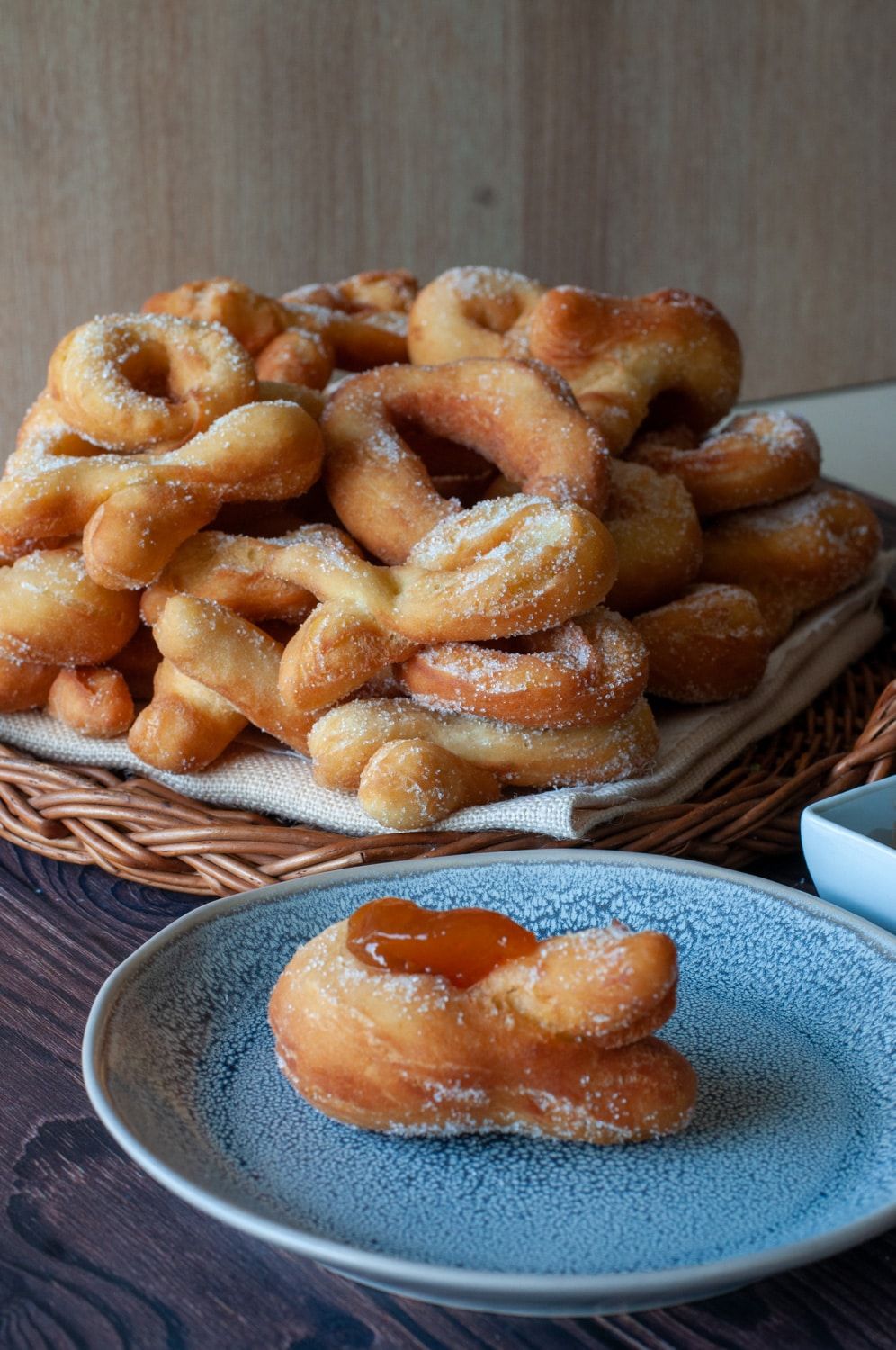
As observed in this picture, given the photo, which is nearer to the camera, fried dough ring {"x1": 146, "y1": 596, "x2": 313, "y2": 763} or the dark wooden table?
the dark wooden table

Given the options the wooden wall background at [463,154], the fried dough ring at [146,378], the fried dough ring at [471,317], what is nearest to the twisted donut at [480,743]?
the fried dough ring at [146,378]

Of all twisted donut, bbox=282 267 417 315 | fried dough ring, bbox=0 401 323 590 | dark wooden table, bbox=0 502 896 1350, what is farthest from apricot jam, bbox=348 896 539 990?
twisted donut, bbox=282 267 417 315

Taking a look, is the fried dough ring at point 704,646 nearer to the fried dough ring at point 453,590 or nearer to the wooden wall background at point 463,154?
the fried dough ring at point 453,590

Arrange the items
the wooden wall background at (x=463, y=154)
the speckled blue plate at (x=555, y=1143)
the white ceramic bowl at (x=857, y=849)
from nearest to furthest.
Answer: the speckled blue plate at (x=555, y=1143) < the white ceramic bowl at (x=857, y=849) < the wooden wall background at (x=463, y=154)

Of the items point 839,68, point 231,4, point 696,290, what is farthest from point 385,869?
point 839,68

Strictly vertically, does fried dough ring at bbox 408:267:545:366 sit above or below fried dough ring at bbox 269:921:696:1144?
above

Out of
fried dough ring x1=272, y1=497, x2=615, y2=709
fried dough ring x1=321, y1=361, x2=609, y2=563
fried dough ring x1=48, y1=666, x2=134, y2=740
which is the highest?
fried dough ring x1=321, y1=361, x2=609, y2=563

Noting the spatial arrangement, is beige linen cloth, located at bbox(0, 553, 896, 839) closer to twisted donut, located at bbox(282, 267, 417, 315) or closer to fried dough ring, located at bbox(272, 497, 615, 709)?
fried dough ring, located at bbox(272, 497, 615, 709)
